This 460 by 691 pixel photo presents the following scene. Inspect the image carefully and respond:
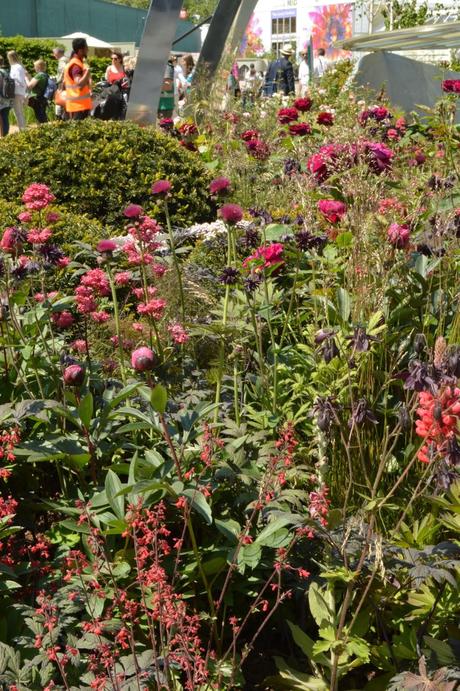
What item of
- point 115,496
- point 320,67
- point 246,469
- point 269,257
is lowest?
point 246,469

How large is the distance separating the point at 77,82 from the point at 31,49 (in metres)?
22.2

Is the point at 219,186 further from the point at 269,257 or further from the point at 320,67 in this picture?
the point at 320,67

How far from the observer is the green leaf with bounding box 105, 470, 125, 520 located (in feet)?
7.47

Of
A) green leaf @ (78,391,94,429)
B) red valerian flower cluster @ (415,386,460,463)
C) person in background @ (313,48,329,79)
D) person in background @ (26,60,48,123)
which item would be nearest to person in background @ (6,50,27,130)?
person in background @ (26,60,48,123)

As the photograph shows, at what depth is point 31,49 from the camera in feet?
108

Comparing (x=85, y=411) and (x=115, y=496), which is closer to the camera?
(x=115, y=496)

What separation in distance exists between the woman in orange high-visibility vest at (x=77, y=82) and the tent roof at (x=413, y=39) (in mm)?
3826

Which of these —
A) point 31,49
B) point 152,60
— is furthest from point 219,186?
point 31,49

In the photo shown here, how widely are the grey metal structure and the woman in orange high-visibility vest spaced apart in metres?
2.61

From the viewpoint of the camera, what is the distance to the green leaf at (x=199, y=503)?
2.14m

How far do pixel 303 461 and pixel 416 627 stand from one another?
0.83 meters

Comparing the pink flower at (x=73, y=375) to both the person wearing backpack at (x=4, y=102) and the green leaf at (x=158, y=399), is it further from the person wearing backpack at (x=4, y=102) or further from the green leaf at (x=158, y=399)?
the person wearing backpack at (x=4, y=102)

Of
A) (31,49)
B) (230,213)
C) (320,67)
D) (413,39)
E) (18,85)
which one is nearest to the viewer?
(230,213)

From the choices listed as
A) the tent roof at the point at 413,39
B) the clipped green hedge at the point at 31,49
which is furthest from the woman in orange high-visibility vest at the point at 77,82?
the clipped green hedge at the point at 31,49
